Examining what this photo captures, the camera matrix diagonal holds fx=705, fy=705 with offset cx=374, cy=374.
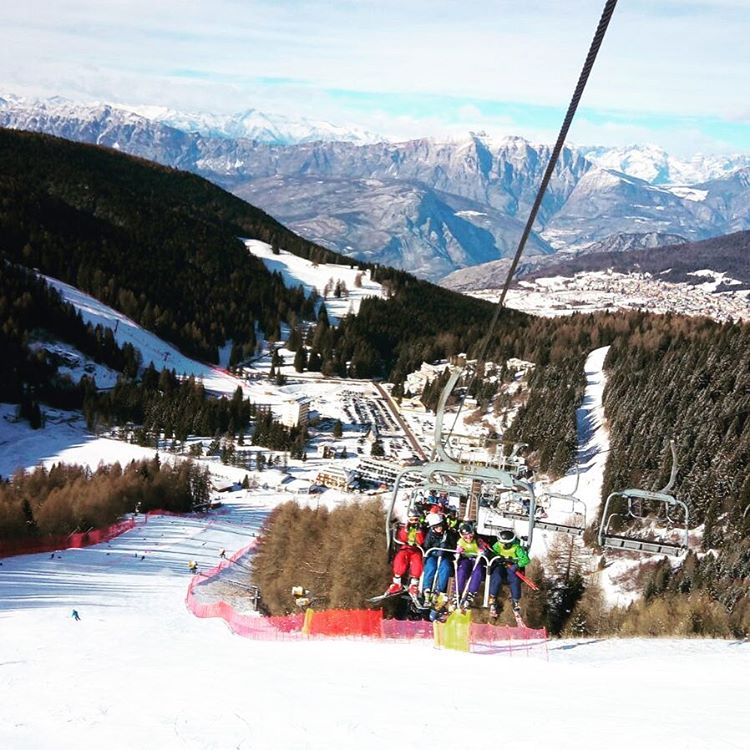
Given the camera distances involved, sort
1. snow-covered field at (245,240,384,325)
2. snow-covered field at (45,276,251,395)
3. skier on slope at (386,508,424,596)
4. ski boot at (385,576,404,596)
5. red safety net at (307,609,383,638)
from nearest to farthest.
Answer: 1. skier on slope at (386,508,424,596)
2. ski boot at (385,576,404,596)
3. red safety net at (307,609,383,638)
4. snow-covered field at (45,276,251,395)
5. snow-covered field at (245,240,384,325)

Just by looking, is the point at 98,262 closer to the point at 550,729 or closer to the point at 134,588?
the point at 134,588

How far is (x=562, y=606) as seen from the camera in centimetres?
3050

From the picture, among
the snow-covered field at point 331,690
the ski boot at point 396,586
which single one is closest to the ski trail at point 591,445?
the snow-covered field at point 331,690

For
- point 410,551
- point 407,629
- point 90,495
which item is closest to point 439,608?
point 410,551

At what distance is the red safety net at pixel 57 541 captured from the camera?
1571 inches

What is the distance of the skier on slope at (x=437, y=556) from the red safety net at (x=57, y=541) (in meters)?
32.6

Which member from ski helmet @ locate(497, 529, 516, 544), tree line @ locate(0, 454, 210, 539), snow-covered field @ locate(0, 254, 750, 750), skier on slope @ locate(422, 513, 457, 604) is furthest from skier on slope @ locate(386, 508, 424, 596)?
tree line @ locate(0, 454, 210, 539)

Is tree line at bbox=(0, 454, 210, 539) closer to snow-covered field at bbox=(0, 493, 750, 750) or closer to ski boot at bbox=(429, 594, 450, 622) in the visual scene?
snow-covered field at bbox=(0, 493, 750, 750)

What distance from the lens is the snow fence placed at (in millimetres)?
18641

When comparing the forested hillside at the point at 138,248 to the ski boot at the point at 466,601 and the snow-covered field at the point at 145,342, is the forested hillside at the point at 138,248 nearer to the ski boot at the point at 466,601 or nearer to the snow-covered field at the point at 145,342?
the snow-covered field at the point at 145,342

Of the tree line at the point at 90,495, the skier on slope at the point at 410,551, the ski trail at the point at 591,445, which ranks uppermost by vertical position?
the skier on slope at the point at 410,551

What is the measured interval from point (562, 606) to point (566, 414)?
4595 cm

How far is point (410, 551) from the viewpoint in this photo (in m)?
15.5

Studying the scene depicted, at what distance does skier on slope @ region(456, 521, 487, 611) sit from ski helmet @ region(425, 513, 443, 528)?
486 mm
